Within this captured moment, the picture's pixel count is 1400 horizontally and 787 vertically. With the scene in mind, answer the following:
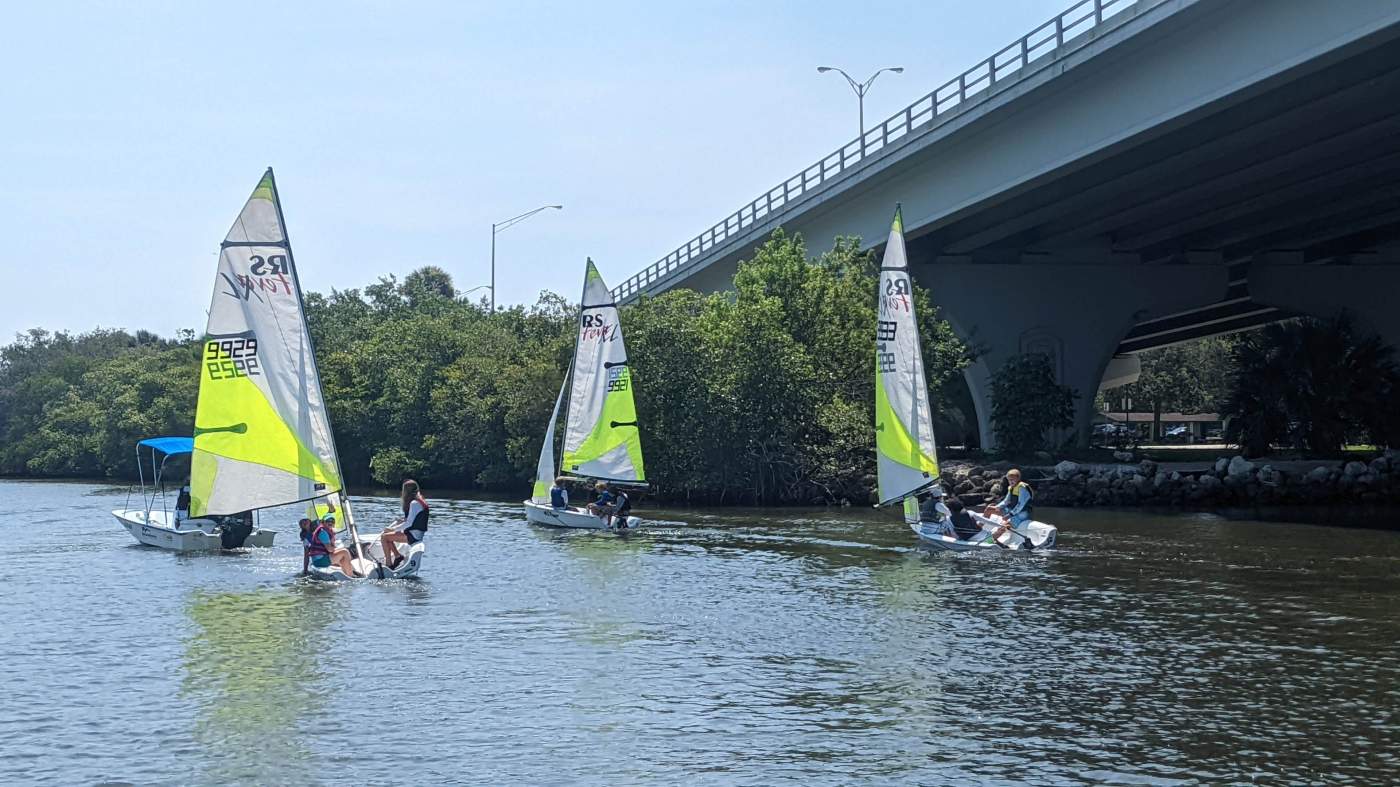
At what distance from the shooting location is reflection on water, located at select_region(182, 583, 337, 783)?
15.0 m

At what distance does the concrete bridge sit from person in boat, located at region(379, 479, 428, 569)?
2020cm

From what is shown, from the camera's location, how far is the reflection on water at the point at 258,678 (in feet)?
49.1

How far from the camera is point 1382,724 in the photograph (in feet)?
52.1

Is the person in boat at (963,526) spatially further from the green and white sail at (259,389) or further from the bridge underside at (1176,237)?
the green and white sail at (259,389)

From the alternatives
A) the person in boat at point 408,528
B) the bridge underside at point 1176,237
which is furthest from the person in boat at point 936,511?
the person in boat at point 408,528

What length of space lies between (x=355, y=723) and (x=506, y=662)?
3890mm

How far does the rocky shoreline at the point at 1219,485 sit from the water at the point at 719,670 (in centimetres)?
1785

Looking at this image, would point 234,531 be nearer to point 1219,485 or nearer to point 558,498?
point 558,498

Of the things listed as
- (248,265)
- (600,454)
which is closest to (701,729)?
(248,265)

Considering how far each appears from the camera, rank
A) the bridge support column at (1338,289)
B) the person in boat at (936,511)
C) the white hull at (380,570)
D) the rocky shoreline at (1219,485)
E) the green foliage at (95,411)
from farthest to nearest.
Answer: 1. the green foliage at (95,411)
2. the bridge support column at (1338,289)
3. the rocky shoreline at (1219,485)
4. the person in boat at (936,511)
5. the white hull at (380,570)

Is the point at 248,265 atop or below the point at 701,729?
atop

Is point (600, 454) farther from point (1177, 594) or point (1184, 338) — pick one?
point (1184, 338)

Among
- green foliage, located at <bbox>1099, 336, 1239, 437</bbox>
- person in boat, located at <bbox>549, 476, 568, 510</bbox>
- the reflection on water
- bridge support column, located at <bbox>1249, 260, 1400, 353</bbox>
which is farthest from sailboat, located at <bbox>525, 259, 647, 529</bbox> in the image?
green foliage, located at <bbox>1099, 336, 1239, 437</bbox>

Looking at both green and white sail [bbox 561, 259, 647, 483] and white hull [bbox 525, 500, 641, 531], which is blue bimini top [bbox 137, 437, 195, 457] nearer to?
white hull [bbox 525, 500, 641, 531]
